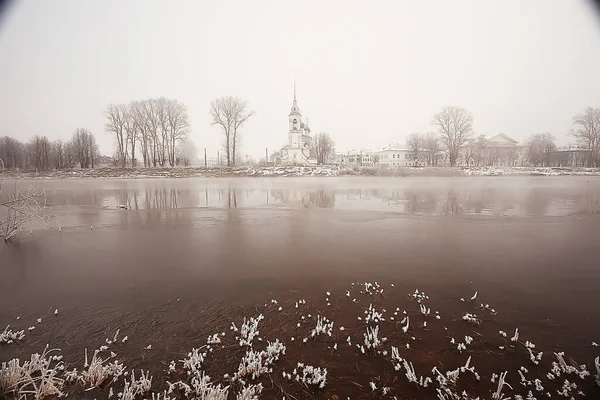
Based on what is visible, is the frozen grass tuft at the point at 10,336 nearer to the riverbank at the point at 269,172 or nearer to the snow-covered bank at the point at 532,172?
the riverbank at the point at 269,172

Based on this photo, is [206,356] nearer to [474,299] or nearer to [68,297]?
[68,297]

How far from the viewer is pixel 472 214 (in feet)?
51.1

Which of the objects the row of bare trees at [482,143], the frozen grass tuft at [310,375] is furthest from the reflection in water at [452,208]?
the row of bare trees at [482,143]

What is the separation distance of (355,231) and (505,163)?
121403 mm

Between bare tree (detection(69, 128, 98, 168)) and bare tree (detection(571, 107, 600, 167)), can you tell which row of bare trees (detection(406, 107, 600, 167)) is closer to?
bare tree (detection(571, 107, 600, 167))

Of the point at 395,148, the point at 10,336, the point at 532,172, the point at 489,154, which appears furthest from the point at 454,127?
the point at 10,336

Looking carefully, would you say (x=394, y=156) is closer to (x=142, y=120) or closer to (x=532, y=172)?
(x=532, y=172)

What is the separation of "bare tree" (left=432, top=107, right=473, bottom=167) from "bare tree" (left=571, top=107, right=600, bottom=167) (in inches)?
794

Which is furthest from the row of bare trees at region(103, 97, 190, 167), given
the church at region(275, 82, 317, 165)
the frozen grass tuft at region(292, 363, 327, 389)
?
the frozen grass tuft at region(292, 363, 327, 389)

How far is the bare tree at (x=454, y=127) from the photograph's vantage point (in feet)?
235

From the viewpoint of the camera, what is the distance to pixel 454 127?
2879 inches

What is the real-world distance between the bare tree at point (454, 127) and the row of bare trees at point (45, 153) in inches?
3338

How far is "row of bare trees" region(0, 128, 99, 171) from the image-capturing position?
5118 cm

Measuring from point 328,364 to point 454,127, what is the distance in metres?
81.5
